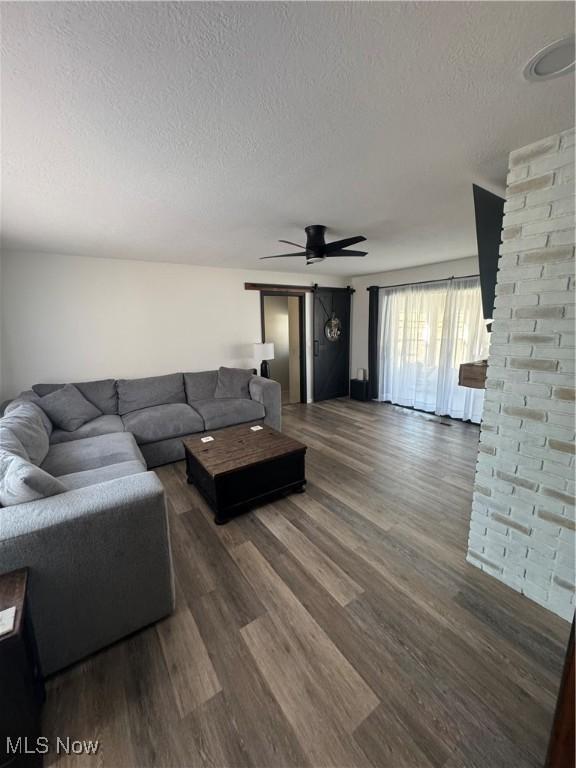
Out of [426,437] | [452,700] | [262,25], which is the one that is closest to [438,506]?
[452,700]

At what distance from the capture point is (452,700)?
1195 mm

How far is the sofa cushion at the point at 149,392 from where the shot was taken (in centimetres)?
359

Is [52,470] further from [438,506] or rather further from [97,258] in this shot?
[438,506]

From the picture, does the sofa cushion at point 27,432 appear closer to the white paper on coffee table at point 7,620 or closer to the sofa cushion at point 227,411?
the white paper on coffee table at point 7,620

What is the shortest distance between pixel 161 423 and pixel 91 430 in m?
0.64

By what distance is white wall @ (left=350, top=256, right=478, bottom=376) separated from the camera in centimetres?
429


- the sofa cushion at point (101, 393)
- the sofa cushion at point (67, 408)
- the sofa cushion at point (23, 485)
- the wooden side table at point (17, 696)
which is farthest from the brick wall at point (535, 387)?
the sofa cushion at point (101, 393)

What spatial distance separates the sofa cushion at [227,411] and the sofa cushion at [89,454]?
0.94 meters

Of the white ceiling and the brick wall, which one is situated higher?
the white ceiling

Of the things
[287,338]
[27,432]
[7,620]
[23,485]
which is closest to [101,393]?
[27,432]

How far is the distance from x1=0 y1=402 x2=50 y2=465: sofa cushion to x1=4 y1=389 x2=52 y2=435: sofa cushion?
5.7 inches

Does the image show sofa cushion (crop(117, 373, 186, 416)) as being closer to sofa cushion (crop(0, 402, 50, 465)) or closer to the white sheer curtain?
sofa cushion (crop(0, 402, 50, 465))

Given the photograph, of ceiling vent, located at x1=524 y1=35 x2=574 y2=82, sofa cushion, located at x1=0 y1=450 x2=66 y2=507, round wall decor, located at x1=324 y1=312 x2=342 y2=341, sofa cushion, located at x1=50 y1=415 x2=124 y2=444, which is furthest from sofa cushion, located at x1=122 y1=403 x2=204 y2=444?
ceiling vent, located at x1=524 y1=35 x2=574 y2=82

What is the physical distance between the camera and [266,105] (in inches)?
46.0
